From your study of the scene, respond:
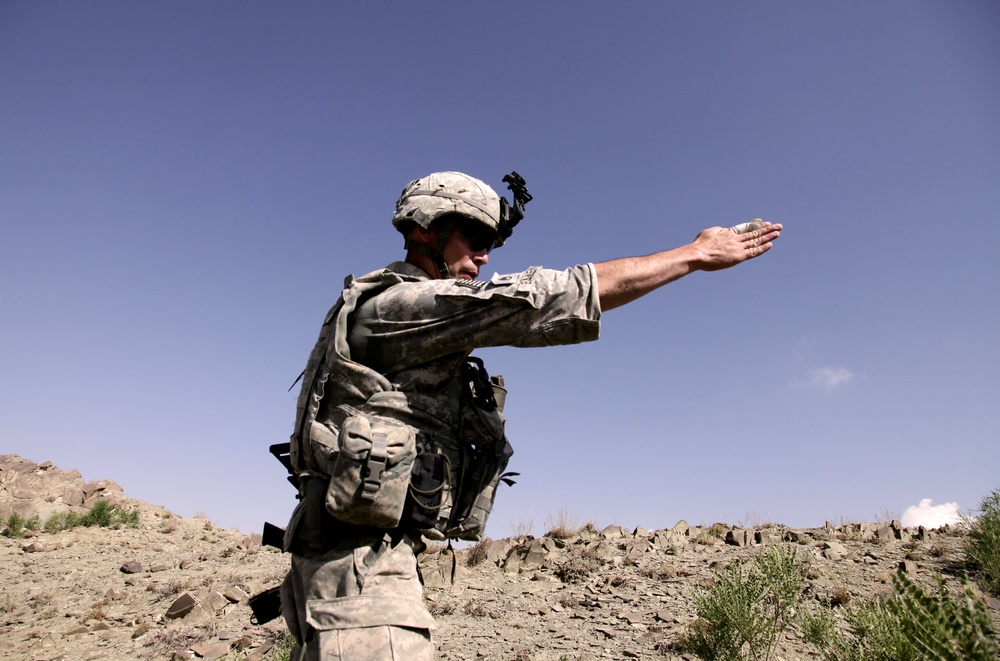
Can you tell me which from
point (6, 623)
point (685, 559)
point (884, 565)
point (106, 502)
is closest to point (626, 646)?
point (685, 559)

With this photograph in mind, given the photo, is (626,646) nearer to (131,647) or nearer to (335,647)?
(335,647)

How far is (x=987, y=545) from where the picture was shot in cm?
820

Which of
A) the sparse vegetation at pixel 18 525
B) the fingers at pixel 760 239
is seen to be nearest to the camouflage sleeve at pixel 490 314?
the fingers at pixel 760 239

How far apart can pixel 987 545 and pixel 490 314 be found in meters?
8.67

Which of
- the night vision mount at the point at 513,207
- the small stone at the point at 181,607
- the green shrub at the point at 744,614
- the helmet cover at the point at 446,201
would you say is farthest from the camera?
the small stone at the point at 181,607

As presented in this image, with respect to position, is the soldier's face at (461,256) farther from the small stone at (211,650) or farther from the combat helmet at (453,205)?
the small stone at (211,650)

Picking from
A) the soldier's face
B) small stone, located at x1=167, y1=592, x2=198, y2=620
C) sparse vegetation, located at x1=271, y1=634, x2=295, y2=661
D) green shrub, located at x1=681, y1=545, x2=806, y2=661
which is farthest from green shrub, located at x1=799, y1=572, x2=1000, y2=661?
small stone, located at x1=167, y1=592, x2=198, y2=620

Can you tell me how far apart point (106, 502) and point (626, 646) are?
11959 millimetres

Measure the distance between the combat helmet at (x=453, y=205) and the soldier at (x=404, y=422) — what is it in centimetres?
→ 31

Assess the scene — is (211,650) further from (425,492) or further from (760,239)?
(760,239)

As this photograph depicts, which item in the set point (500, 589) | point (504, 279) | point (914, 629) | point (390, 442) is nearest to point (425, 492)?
point (390, 442)

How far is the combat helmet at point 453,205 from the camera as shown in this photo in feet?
11.2

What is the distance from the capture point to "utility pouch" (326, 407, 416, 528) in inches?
99.0

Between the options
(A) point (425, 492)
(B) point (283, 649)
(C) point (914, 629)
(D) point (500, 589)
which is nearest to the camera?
(A) point (425, 492)
